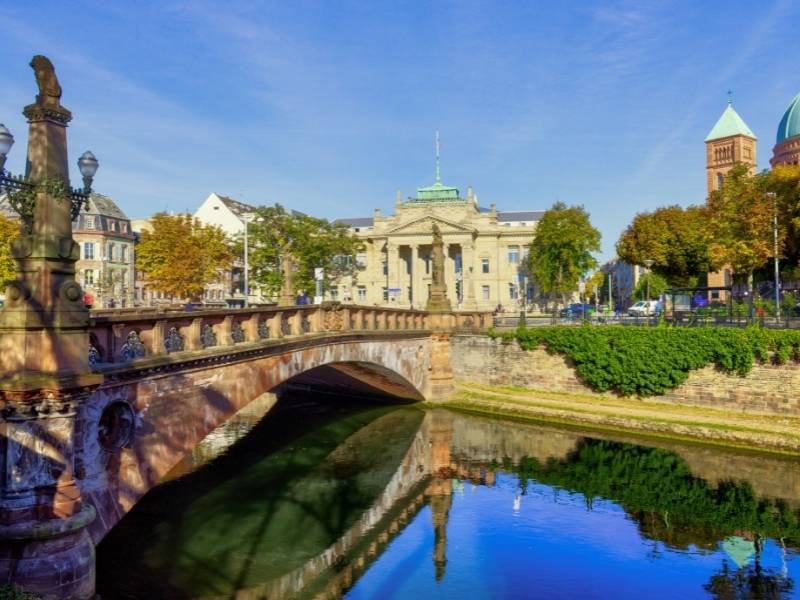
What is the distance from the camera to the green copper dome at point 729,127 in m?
117

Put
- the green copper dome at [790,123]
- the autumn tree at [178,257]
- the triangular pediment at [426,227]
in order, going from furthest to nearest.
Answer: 1. the triangular pediment at [426,227]
2. the green copper dome at [790,123]
3. the autumn tree at [178,257]

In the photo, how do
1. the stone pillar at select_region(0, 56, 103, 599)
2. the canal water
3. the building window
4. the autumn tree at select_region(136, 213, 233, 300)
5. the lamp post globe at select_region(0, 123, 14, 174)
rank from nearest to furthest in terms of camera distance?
the lamp post globe at select_region(0, 123, 14, 174) < the stone pillar at select_region(0, 56, 103, 599) < the canal water < the autumn tree at select_region(136, 213, 233, 300) < the building window

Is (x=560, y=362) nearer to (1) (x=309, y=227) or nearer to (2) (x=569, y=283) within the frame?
(1) (x=309, y=227)

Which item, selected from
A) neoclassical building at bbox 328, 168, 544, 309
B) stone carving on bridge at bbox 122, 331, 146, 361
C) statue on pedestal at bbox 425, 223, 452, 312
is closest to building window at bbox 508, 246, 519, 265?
neoclassical building at bbox 328, 168, 544, 309

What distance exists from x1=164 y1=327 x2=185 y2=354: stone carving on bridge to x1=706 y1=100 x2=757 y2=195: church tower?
115 meters

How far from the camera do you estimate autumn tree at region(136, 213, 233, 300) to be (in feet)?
183

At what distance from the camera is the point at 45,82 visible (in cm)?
1257

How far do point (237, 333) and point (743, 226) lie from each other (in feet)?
120

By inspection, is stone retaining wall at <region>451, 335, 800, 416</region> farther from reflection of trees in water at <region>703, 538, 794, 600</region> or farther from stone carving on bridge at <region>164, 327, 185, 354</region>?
stone carving on bridge at <region>164, 327, 185, 354</region>

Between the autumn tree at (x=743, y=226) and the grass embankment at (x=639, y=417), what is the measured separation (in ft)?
→ 37.5

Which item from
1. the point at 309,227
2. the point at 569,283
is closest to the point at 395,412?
the point at 309,227

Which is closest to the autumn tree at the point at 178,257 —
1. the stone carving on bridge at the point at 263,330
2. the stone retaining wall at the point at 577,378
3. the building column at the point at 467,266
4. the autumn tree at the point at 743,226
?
the stone retaining wall at the point at 577,378

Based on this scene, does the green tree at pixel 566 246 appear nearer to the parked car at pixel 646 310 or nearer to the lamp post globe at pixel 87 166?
the parked car at pixel 646 310

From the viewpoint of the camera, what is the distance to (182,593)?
1553cm
